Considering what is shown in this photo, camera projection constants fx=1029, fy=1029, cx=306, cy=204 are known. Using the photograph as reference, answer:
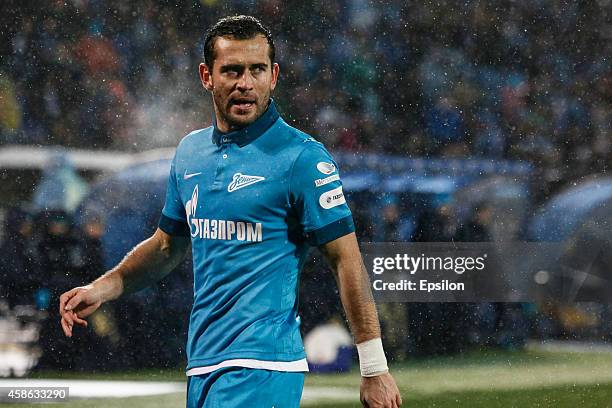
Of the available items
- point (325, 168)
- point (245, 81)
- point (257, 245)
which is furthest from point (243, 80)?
point (257, 245)

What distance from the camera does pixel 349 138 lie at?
5.59 metres

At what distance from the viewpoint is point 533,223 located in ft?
18.3

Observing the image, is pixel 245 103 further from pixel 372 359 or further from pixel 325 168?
pixel 372 359

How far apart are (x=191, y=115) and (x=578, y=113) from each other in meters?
2.14

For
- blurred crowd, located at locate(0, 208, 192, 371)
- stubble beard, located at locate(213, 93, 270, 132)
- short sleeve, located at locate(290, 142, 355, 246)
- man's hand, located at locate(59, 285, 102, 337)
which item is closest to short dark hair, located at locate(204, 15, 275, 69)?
stubble beard, located at locate(213, 93, 270, 132)

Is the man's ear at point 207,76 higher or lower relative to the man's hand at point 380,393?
higher

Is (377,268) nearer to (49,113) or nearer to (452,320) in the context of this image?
(452,320)

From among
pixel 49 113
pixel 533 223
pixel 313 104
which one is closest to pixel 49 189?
pixel 49 113

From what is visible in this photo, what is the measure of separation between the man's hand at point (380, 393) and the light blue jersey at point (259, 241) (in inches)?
8.6

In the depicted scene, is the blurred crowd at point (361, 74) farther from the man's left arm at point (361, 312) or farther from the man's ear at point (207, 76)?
the man's left arm at point (361, 312)

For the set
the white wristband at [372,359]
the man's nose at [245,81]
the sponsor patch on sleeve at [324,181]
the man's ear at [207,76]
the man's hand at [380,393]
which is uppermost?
the man's ear at [207,76]

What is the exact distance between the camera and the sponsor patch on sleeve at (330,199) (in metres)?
2.46

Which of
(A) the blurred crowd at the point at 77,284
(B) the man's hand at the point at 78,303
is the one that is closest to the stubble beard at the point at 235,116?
(B) the man's hand at the point at 78,303

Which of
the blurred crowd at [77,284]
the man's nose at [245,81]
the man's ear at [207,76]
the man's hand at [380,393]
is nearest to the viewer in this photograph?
the man's hand at [380,393]
